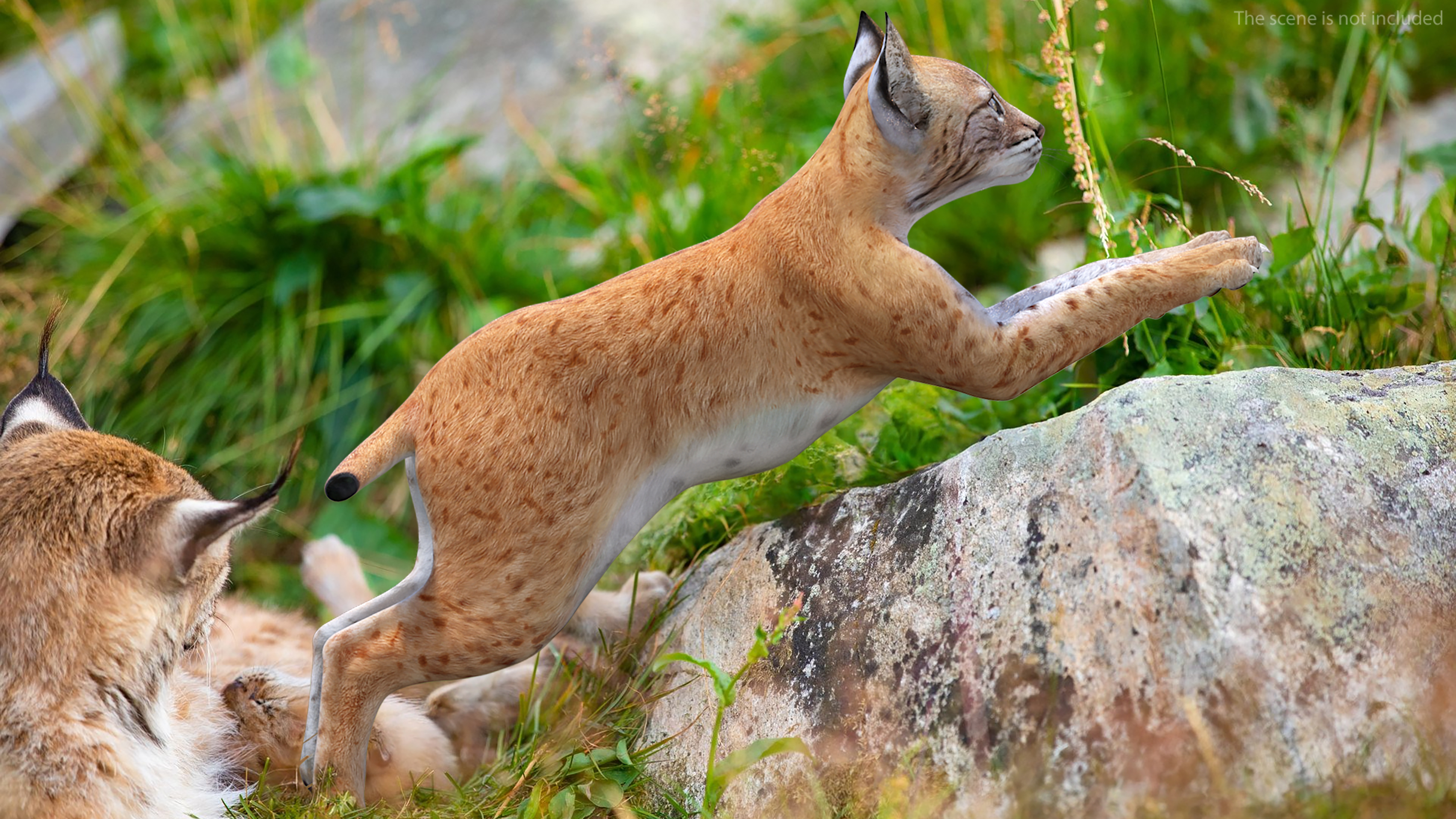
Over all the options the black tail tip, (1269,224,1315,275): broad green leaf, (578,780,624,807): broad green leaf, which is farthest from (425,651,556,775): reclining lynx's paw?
(1269,224,1315,275): broad green leaf

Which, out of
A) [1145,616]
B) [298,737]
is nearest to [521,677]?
[298,737]

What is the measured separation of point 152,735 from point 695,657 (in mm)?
1368

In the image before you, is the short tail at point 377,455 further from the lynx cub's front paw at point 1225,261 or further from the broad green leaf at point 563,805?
the lynx cub's front paw at point 1225,261

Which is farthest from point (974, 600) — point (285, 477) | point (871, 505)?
point (285, 477)

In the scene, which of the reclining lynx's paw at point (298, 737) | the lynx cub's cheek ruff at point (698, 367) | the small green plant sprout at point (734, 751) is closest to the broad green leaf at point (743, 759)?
the small green plant sprout at point (734, 751)

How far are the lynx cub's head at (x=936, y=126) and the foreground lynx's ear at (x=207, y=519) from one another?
1586 millimetres

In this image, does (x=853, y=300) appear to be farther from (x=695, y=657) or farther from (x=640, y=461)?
(x=695, y=657)

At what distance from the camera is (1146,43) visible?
554 centimetres

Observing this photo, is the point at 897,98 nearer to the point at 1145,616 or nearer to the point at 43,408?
the point at 1145,616

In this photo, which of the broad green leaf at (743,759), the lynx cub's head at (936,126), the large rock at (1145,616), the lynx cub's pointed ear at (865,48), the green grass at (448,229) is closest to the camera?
the large rock at (1145,616)

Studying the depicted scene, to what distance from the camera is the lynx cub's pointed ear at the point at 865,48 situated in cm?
291

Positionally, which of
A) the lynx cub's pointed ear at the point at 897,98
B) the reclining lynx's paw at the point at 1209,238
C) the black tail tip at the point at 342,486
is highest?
the lynx cub's pointed ear at the point at 897,98

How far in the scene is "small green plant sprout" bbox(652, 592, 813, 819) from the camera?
227 centimetres

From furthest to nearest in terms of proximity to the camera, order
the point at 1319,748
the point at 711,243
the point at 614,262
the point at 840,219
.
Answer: the point at 614,262 → the point at 711,243 → the point at 840,219 → the point at 1319,748
